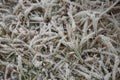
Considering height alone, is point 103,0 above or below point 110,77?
above

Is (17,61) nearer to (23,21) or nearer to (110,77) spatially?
(23,21)

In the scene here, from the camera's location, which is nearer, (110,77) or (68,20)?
(110,77)

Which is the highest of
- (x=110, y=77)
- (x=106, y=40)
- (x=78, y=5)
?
(x=78, y=5)

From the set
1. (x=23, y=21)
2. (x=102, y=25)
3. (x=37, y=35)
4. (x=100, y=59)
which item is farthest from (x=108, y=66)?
(x=23, y=21)

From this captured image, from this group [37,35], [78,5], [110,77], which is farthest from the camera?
[78,5]

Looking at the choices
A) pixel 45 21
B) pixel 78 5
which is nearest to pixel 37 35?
pixel 45 21

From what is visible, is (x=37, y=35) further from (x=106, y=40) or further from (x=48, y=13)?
(x=106, y=40)

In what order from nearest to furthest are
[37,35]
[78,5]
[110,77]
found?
[110,77]
[37,35]
[78,5]
